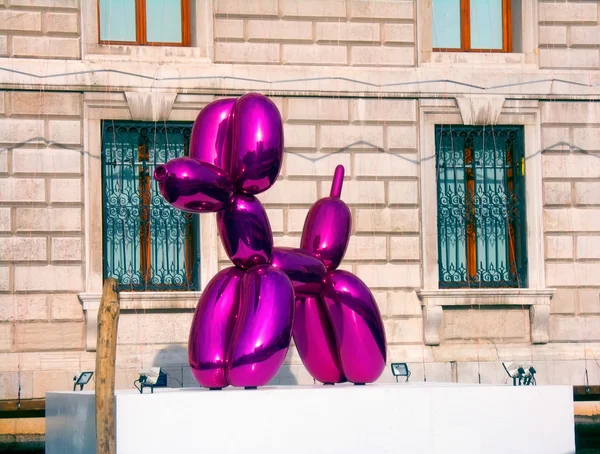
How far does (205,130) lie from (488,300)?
7.04m

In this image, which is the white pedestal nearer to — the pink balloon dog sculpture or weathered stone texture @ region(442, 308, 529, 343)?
the pink balloon dog sculpture

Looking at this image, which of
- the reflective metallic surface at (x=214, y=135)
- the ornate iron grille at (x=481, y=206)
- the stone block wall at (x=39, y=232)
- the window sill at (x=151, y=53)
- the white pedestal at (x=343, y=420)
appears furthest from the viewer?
the ornate iron grille at (x=481, y=206)

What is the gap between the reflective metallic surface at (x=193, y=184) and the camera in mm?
12609

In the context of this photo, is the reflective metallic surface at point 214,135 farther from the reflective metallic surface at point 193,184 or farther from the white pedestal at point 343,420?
the white pedestal at point 343,420

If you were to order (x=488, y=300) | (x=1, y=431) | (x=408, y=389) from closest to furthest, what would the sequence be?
(x=408, y=389), (x=1, y=431), (x=488, y=300)

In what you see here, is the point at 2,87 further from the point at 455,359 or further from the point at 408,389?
the point at 408,389

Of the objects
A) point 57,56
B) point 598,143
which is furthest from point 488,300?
point 57,56

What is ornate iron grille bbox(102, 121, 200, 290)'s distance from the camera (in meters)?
18.8

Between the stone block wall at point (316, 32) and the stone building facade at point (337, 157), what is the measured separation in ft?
0.06

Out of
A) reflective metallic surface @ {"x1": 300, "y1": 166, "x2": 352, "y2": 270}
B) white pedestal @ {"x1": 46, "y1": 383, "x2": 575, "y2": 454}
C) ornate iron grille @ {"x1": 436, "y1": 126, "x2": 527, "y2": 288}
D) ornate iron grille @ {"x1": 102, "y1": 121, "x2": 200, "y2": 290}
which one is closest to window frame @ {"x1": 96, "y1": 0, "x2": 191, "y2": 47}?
ornate iron grille @ {"x1": 102, "y1": 121, "x2": 200, "y2": 290}

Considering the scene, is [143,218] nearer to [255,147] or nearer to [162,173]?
[255,147]

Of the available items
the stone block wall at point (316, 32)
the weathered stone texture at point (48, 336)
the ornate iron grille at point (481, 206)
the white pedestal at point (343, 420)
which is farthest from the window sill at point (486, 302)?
the white pedestal at point (343, 420)

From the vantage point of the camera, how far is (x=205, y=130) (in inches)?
526

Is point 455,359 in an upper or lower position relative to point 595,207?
lower
